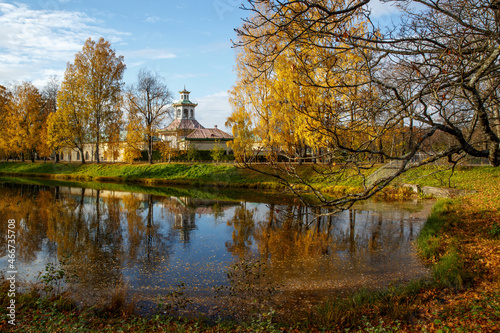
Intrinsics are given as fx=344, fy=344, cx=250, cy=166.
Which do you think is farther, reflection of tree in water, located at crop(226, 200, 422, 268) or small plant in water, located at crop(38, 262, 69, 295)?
reflection of tree in water, located at crop(226, 200, 422, 268)

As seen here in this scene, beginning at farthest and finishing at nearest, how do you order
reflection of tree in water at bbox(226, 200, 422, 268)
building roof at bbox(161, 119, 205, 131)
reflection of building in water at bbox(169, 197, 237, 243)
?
building roof at bbox(161, 119, 205, 131)
reflection of building in water at bbox(169, 197, 237, 243)
reflection of tree in water at bbox(226, 200, 422, 268)

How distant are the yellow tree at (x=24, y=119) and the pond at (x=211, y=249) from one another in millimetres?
27506

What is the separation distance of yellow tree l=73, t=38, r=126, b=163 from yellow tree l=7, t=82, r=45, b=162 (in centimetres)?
873

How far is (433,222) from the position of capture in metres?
11.4

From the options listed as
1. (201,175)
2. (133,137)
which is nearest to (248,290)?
(201,175)

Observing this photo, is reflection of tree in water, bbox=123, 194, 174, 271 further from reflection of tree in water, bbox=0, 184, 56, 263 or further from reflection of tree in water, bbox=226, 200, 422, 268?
reflection of tree in water, bbox=0, 184, 56, 263

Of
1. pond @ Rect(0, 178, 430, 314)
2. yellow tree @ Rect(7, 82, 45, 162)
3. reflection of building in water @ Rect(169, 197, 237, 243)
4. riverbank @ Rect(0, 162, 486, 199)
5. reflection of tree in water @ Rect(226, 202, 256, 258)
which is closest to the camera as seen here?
pond @ Rect(0, 178, 430, 314)

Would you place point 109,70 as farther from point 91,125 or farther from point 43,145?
point 43,145

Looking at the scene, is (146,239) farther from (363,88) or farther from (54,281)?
(363,88)

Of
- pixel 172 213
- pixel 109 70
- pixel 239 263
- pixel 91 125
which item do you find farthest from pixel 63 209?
pixel 109 70

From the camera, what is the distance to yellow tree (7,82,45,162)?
40.5 m

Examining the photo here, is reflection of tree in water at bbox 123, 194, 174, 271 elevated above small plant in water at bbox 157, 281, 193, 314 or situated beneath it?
elevated above

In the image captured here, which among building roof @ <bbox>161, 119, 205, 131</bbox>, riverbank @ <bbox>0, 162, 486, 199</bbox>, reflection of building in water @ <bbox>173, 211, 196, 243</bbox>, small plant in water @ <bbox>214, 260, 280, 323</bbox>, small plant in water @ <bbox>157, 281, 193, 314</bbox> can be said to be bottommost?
small plant in water @ <bbox>157, 281, 193, 314</bbox>

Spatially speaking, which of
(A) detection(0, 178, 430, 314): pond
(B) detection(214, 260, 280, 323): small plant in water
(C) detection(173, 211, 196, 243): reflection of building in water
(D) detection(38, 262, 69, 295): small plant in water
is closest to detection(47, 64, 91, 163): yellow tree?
(A) detection(0, 178, 430, 314): pond
